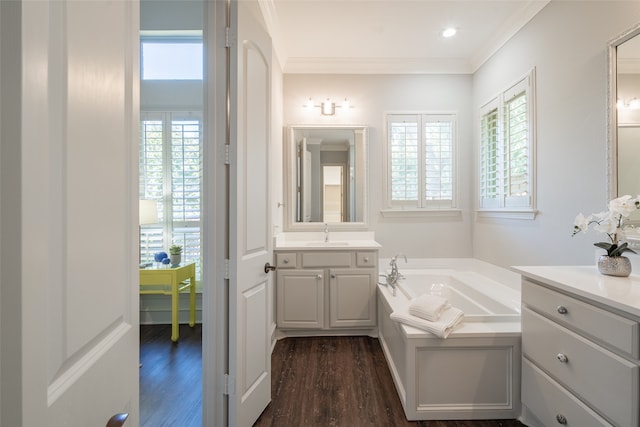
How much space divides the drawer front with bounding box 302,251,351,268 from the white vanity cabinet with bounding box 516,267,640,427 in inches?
59.3

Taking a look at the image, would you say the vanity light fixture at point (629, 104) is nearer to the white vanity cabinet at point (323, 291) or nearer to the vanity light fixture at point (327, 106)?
the white vanity cabinet at point (323, 291)

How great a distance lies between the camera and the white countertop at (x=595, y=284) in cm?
108

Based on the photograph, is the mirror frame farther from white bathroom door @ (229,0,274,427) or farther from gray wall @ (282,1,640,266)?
white bathroom door @ (229,0,274,427)

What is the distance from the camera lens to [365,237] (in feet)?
11.0

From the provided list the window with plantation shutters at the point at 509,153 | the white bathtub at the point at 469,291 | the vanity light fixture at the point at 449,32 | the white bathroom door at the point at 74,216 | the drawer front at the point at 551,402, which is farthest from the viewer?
the vanity light fixture at the point at 449,32

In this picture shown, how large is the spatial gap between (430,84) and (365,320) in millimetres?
2772

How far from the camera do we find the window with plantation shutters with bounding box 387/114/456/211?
335 centimetres

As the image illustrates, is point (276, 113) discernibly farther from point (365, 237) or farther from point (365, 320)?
point (365, 320)

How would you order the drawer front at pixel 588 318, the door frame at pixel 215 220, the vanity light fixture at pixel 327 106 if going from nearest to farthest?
the drawer front at pixel 588 318 < the door frame at pixel 215 220 < the vanity light fixture at pixel 327 106

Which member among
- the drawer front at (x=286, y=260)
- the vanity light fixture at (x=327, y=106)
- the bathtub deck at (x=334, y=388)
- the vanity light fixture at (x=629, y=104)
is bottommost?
the bathtub deck at (x=334, y=388)

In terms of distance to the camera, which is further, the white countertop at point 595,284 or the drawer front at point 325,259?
the drawer front at point 325,259

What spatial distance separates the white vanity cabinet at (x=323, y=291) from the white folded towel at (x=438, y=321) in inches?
33.9

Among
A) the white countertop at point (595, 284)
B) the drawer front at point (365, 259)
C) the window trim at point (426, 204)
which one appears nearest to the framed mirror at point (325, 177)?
the window trim at point (426, 204)

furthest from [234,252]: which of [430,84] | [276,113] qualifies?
[430,84]
